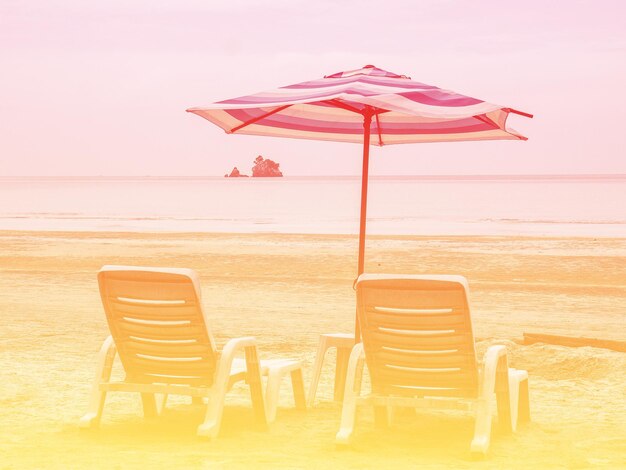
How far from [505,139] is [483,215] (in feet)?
152

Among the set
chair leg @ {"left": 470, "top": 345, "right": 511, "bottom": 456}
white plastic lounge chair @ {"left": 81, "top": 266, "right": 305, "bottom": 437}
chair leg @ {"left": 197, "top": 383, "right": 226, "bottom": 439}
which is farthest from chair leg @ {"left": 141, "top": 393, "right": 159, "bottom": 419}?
chair leg @ {"left": 470, "top": 345, "right": 511, "bottom": 456}

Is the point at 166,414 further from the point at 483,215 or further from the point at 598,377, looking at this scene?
the point at 483,215

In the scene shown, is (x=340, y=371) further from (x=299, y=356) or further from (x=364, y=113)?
(x=299, y=356)

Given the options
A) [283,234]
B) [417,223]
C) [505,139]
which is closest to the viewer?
[505,139]

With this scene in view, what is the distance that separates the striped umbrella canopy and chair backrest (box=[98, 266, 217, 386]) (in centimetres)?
117

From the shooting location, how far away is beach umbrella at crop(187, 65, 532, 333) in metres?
6.13

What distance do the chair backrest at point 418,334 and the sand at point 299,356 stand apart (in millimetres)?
378

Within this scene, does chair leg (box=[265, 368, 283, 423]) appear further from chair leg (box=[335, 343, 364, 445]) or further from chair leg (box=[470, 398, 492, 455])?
chair leg (box=[470, 398, 492, 455])

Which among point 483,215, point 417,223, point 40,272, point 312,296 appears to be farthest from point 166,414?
point 483,215

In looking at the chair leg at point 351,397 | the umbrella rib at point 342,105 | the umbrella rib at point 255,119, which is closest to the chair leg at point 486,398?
the chair leg at point 351,397

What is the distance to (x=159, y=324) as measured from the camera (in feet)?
19.6

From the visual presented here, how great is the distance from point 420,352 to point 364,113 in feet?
6.91

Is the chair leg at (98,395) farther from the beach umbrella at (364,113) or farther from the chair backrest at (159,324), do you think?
the beach umbrella at (364,113)

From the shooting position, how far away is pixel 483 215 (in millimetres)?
53531
